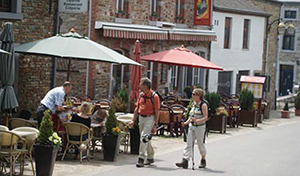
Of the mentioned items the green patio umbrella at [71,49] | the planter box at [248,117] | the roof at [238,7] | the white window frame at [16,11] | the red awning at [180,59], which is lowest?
the planter box at [248,117]

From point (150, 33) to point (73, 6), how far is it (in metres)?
7.05

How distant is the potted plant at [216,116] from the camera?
19.2 m

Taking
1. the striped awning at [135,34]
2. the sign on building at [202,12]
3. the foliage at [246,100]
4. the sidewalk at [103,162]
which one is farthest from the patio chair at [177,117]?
the sign on building at [202,12]

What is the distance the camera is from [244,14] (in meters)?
32.4

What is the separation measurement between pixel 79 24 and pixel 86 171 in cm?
1061

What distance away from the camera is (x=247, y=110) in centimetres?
2236

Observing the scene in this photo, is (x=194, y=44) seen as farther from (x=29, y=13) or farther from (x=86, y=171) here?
(x=86, y=171)

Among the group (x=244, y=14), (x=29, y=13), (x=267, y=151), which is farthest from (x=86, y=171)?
(x=244, y=14)

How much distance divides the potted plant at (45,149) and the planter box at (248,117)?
12760mm

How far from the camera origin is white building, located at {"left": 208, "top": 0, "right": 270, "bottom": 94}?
3033 centimetres

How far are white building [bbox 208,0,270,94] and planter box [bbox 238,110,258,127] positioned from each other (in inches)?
308

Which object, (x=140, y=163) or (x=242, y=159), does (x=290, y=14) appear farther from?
(x=140, y=163)

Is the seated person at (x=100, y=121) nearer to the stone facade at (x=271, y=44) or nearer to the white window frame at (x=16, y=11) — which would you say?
the white window frame at (x=16, y=11)

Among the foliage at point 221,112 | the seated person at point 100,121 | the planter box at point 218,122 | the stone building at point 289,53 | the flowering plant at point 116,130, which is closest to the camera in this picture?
the flowering plant at point 116,130
